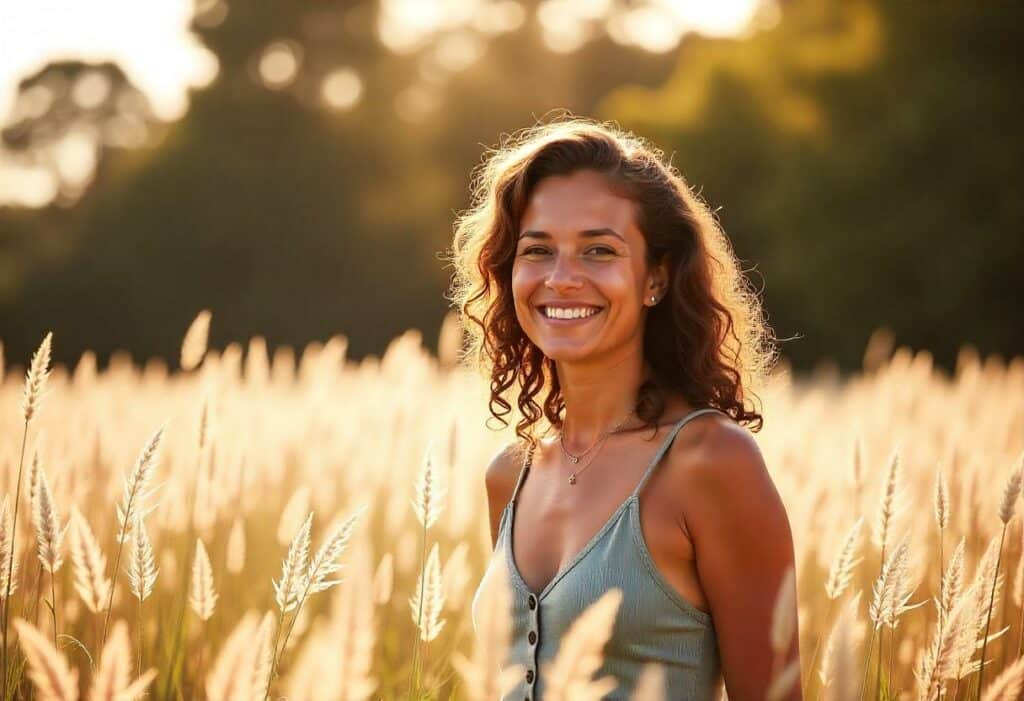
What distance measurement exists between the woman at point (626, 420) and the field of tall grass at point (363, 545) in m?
0.22

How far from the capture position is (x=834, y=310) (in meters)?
→ 21.0

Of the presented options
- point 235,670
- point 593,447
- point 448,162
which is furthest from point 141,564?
point 448,162

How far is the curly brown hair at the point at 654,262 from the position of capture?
2.53 meters

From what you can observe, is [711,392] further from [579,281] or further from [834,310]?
[834,310]

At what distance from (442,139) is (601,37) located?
7317 mm

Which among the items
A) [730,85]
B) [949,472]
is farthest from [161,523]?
[730,85]

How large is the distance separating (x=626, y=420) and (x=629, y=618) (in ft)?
1.72

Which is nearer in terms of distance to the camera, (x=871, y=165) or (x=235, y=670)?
(x=235, y=670)

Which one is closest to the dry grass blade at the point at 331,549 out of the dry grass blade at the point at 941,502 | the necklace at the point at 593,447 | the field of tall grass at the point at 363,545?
the field of tall grass at the point at 363,545

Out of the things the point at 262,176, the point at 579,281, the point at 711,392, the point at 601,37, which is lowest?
the point at 711,392

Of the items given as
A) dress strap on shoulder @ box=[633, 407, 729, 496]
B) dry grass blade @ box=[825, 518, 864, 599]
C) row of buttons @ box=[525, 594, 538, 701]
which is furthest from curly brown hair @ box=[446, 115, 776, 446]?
row of buttons @ box=[525, 594, 538, 701]

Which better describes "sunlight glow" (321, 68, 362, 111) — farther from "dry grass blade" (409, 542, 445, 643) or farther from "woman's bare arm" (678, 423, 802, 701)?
"dry grass blade" (409, 542, 445, 643)

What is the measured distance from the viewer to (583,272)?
247 centimetres

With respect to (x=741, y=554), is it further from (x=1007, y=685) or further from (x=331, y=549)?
(x=331, y=549)
